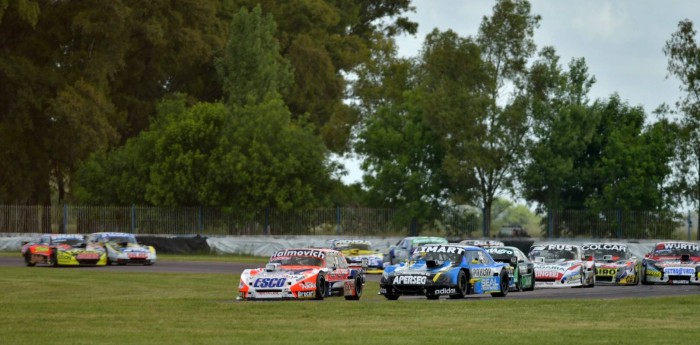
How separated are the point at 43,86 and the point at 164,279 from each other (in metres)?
39.9

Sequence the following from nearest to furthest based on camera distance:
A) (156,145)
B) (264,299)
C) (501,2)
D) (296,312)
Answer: (296,312) → (264,299) → (501,2) → (156,145)

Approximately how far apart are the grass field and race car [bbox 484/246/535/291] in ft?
12.7

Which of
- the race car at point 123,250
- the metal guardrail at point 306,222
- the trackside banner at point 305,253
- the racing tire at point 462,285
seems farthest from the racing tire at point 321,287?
the metal guardrail at point 306,222

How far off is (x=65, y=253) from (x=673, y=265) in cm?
2270

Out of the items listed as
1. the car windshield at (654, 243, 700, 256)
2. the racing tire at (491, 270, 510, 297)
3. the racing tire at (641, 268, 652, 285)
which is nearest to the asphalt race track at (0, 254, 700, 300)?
the racing tire at (491, 270, 510, 297)

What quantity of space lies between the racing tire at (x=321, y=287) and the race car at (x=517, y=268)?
21.9ft

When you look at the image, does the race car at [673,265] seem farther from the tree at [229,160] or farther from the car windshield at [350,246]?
the tree at [229,160]

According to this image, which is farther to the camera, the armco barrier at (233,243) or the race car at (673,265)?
the armco barrier at (233,243)

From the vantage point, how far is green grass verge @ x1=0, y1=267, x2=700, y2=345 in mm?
22625

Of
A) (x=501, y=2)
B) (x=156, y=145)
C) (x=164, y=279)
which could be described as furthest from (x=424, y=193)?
(x=164, y=279)

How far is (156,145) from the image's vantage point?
7875 cm

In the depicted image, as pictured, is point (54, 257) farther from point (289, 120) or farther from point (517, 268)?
point (289, 120)

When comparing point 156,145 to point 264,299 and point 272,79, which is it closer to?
point 272,79

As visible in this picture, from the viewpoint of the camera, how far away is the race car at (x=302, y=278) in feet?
105
